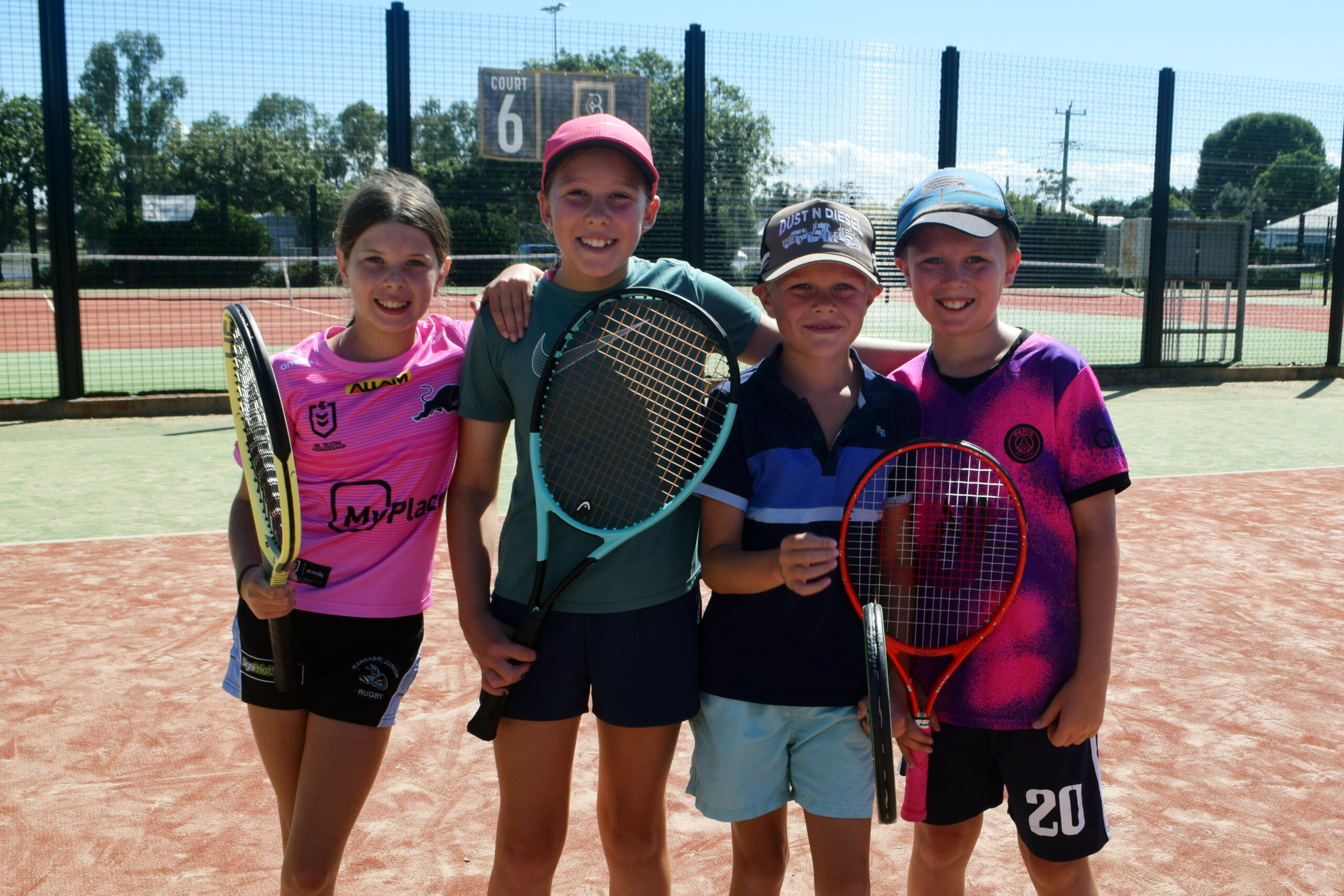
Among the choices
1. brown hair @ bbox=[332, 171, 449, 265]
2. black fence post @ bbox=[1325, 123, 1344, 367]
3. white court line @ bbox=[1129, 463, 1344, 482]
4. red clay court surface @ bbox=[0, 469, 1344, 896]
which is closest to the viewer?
brown hair @ bbox=[332, 171, 449, 265]

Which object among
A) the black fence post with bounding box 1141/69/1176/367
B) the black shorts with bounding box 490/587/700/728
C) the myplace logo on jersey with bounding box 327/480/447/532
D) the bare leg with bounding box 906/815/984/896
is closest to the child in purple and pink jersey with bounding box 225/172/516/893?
the myplace logo on jersey with bounding box 327/480/447/532

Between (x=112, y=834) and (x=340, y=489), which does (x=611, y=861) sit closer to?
(x=340, y=489)

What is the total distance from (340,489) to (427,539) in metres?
0.21

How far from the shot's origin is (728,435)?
1954 mm

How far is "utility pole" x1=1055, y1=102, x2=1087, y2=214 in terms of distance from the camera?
35.8ft

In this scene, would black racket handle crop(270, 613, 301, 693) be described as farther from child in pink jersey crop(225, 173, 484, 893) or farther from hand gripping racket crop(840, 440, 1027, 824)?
hand gripping racket crop(840, 440, 1027, 824)

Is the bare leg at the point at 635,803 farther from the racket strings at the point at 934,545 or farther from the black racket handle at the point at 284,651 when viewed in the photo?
the black racket handle at the point at 284,651

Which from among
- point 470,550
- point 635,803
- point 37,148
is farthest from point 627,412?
point 37,148

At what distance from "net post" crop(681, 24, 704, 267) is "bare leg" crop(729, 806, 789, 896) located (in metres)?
8.10

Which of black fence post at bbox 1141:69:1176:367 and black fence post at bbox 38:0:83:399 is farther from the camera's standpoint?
black fence post at bbox 1141:69:1176:367

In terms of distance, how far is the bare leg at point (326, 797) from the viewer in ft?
6.44

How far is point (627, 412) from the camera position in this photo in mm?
2078

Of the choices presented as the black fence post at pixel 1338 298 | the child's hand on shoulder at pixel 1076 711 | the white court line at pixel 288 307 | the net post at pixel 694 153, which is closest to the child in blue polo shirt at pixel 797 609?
the child's hand on shoulder at pixel 1076 711

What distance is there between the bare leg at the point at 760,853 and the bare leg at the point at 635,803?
0.52ft
